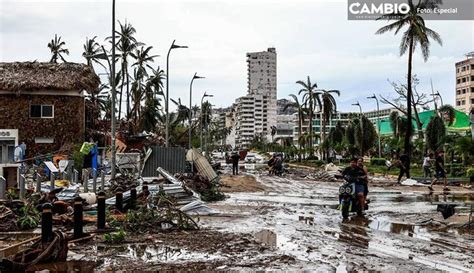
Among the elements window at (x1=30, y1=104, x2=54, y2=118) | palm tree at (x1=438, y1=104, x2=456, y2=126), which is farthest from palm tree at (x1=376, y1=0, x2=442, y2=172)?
window at (x1=30, y1=104, x2=54, y2=118)

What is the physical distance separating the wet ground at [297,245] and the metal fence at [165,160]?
8.76 meters

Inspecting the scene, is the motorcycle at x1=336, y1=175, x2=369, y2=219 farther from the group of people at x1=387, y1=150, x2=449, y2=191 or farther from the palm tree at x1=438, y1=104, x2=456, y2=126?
the palm tree at x1=438, y1=104, x2=456, y2=126

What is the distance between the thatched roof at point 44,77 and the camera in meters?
36.6

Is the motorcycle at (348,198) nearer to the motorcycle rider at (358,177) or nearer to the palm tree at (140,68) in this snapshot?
the motorcycle rider at (358,177)

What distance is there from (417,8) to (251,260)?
3389 cm

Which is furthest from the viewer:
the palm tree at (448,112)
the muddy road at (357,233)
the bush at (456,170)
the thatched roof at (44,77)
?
the palm tree at (448,112)

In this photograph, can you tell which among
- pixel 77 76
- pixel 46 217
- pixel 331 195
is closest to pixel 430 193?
pixel 331 195

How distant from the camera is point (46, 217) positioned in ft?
31.6

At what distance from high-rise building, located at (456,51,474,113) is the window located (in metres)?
107

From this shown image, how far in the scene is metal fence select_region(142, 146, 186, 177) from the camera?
26.6 metres

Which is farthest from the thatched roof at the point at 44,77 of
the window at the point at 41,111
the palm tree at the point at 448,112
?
the palm tree at the point at 448,112

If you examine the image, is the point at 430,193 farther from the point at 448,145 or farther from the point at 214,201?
the point at 448,145

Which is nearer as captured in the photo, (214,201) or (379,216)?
(379,216)

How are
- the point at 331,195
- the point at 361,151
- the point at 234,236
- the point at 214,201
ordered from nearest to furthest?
the point at 234,236
the point at 214,201
the point at 331,195
the point at 361,151
